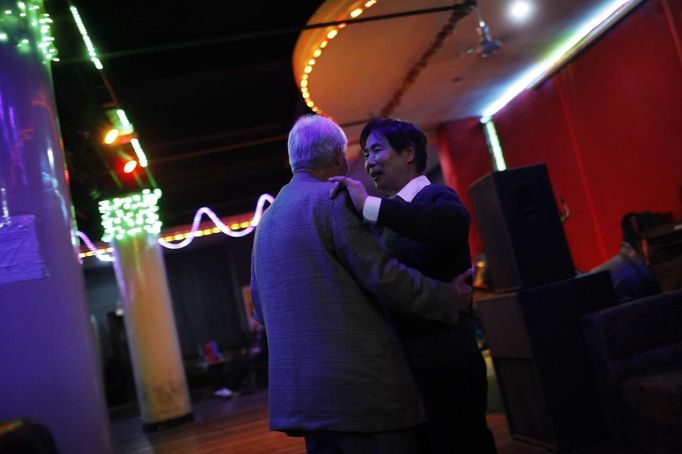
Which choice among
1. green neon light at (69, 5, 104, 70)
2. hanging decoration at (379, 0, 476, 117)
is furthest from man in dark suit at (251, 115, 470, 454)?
hanging decoration at (379, 0, 476, 117)

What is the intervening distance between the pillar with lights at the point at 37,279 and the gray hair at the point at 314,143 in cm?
161

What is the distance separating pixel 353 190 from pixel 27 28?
2.25 meters

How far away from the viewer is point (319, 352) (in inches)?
51.0

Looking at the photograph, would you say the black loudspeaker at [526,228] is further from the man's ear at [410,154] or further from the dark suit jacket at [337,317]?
the dark suit jacket at [337,317]

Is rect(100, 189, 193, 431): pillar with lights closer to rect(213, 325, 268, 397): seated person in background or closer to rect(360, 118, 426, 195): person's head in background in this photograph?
rect(213, 325, 268, 397): seated person in background

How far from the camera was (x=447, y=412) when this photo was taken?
1.53 m

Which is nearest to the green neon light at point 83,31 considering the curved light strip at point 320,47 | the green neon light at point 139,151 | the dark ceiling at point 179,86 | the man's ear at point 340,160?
the dark ceiling at point 179,86

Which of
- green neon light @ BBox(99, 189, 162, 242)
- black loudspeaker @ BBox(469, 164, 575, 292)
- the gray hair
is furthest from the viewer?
green neon light @ BBox(99, 189, 162, 242)

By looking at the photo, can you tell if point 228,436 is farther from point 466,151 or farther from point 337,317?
point 466,151

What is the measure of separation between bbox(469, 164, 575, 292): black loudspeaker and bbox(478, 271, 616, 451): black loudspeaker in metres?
0.08

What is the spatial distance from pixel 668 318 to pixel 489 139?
20.5 ft

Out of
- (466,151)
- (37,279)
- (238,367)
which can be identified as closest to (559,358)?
(37,279)

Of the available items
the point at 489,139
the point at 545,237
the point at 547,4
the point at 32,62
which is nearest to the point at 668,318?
the point at 545,237

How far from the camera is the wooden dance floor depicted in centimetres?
357
